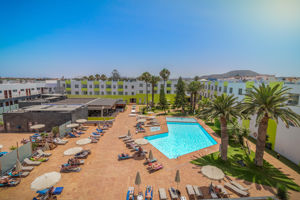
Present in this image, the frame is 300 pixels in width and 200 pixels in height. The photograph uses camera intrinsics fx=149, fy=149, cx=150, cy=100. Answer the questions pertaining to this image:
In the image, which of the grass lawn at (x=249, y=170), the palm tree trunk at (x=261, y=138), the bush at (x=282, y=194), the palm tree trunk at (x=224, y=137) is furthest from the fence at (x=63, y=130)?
the palm tree trunk at (x=261, y=138)

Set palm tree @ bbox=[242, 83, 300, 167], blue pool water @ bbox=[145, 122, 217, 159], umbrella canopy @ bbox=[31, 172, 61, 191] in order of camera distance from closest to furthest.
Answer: umbrella canopy @ bbox=[31, 172, 61, 191], palm tree @ bbox=[242, 83, 300, 167], blue pool water @ bbox=[145, 122, 217, 159]

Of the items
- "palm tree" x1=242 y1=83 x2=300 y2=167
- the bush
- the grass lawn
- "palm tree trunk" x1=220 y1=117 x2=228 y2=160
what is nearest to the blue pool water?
the grass lawn

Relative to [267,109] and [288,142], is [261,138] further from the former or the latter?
[288,142]

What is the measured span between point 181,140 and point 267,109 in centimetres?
1351

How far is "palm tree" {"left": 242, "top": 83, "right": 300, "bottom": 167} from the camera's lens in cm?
1356

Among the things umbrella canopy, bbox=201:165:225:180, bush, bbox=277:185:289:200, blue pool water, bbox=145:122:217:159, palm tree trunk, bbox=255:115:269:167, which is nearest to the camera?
bush, bbox=277:185:289:200

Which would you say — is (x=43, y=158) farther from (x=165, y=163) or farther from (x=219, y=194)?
(x=219, y=194)

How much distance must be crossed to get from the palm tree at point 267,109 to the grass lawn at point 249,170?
3.20 feet

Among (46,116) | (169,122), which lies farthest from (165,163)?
(46,116)

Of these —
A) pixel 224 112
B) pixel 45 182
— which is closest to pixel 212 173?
pixel 224 112

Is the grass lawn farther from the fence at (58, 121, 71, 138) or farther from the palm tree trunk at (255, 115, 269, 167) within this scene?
the fence at (58, 121, 71, 138)

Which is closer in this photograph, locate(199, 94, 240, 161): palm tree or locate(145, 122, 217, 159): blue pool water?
locate(199, 94, 240, 161): palm tree

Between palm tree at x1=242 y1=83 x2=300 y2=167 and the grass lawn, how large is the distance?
3.20 ft

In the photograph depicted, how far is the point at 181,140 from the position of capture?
24.6 m
